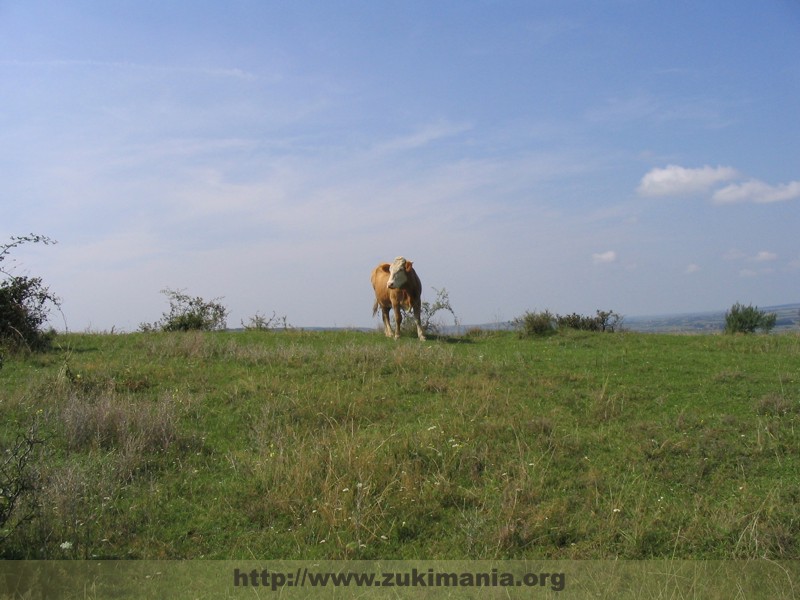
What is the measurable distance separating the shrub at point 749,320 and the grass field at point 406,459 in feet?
29.3

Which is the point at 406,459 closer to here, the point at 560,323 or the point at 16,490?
the point at 16,490

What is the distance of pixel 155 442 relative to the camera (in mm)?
8484

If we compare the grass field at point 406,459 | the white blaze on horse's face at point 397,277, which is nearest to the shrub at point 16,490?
the grass field at point 406,459

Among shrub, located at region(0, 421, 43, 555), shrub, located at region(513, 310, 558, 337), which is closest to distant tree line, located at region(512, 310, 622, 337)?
shrub, located at region(513, 310, 558, 337)

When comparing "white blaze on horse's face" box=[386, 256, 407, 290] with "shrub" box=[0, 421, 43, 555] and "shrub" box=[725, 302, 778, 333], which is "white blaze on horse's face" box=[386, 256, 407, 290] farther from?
"shrub" box=[0, 421, 43, 555]

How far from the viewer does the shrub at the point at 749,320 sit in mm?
20781

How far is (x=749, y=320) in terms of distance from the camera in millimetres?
21016

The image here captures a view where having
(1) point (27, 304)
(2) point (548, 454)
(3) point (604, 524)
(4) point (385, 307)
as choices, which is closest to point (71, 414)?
(2) point (548, 454)

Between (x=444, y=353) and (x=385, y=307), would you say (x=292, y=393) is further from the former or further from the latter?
(x=385, y=307)

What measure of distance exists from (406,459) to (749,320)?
1659 cm

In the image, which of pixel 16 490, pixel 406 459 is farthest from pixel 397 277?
pixel 16 490

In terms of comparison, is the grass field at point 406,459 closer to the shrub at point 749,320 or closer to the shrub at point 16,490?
the shrub at point 16,490

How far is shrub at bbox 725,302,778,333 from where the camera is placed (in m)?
20.8

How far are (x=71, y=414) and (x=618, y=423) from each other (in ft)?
22.3
